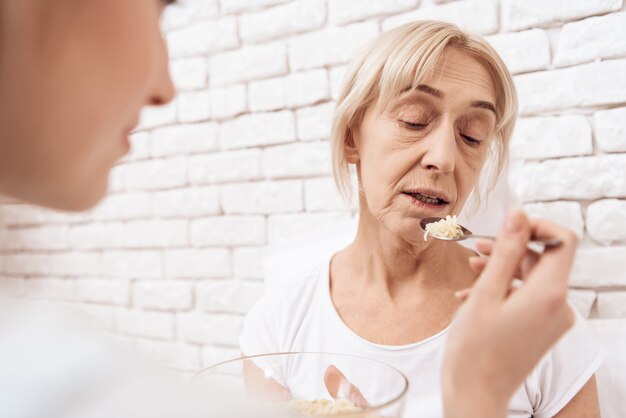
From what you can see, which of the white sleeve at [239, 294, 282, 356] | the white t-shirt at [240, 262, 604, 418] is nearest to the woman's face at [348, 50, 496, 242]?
the white t-shirt at [240, 262, 604, 418]

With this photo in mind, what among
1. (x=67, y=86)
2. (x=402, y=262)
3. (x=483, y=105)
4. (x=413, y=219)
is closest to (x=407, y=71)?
(x=483, y=105)

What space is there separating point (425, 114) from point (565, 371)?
0.55 meters

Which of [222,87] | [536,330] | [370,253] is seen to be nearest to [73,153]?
[536,330]

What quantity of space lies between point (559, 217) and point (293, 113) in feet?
2.53

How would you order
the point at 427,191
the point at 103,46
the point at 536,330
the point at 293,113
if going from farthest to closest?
the point at 293,113 < the point at 427,191 < the point at 536,330 < the point at 103,46

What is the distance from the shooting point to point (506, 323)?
545mm

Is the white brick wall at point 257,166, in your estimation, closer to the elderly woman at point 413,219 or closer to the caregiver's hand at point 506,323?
the elderly woman at point 413,219

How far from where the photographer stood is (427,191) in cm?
104

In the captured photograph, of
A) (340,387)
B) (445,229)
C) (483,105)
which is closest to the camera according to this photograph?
(340,387)

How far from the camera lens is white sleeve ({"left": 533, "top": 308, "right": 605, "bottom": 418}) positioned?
3.29 ft

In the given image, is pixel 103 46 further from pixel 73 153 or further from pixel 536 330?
pixel 536 330

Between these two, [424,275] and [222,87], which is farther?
[222,87]

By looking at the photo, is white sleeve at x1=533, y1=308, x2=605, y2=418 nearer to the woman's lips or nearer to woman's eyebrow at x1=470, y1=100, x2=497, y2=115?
the woman's lips

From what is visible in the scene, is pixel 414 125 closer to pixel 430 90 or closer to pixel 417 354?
pixel 430 90
